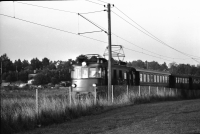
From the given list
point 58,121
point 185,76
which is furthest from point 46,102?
point 185,76

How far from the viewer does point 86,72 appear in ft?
79.2

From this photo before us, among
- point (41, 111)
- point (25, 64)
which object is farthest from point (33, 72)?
point (41, 111)

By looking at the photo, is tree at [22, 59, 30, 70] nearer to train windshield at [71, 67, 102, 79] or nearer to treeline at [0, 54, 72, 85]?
treeline at [0, 54, 72, 85]

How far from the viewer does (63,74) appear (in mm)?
72812

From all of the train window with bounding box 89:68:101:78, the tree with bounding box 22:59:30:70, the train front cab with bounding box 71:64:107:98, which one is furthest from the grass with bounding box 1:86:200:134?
the tree with bounding box 22:59:30:70

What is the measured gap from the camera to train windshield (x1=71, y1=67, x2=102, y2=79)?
23703 mm

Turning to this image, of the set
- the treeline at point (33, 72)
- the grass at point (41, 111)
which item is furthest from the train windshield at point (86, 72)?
the treeline at point (33, 72)

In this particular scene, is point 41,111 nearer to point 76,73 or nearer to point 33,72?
Answer: point 76,73

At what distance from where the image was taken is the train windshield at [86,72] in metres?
23.7

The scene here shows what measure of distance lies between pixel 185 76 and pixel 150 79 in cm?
1288

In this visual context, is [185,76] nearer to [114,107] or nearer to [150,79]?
[150,79]

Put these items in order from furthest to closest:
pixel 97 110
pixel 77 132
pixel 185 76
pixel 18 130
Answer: pixel 185 76
pixel 97 110
pixel 18 130
pixel 77 132

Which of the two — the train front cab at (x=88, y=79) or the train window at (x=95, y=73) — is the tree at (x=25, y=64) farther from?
the train window at (x=95, y=73)

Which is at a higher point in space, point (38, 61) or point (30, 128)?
point (38, 61)
